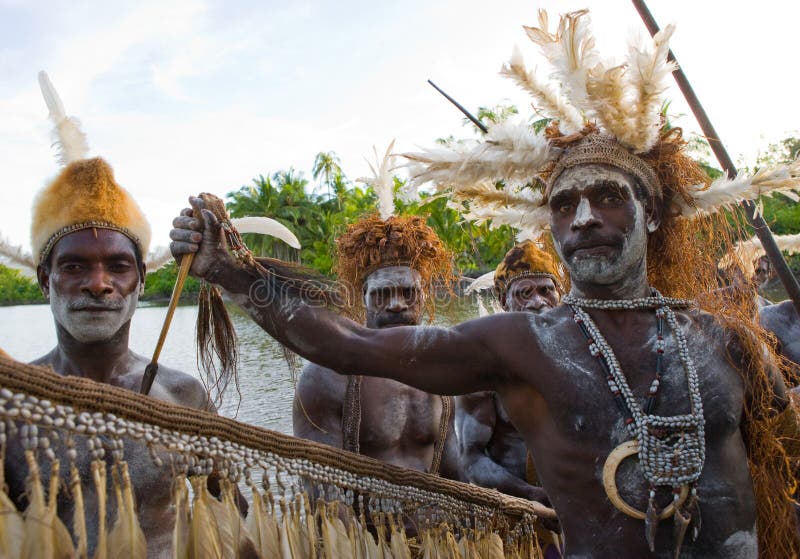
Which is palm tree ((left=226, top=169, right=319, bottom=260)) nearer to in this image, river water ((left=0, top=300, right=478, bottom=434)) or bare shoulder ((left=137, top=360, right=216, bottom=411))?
river water ((left=0, top=300, right=478, bottom=434))

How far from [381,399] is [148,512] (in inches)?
58.6

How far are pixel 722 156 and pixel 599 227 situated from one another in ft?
3.79

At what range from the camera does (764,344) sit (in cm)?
238

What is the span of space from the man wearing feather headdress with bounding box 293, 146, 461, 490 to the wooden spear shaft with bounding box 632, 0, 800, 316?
163cm

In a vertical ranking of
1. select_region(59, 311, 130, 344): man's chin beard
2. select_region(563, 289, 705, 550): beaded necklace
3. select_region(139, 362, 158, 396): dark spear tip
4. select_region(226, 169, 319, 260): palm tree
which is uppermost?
select_region(226, 169, 319, 260): palm tree

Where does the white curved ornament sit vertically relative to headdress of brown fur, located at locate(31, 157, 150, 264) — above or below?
below

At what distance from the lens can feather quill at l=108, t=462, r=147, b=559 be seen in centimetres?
157

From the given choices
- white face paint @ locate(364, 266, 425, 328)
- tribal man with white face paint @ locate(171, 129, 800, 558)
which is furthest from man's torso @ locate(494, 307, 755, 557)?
white face paint @ locate(364, 266, 425, 328)

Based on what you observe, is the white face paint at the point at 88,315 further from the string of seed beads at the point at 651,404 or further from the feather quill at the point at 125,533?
the string of seed beads at the point at 651,404

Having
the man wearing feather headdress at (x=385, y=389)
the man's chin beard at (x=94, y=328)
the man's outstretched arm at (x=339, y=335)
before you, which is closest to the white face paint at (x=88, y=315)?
the man's chin beard at (x=94, y=328)

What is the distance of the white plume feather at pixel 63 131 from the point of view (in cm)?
290

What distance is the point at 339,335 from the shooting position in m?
2.18

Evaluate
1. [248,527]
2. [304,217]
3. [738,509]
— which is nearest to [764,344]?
[738,509]

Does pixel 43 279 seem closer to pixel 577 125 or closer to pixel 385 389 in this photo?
pixel 385 389
